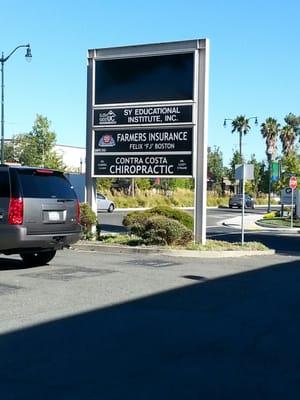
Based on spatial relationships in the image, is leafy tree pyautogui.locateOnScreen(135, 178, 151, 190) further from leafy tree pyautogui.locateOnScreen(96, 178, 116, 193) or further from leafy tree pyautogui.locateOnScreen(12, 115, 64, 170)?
leafy tree pyautogui.locateOnScreen(12, 115, 64, 170)

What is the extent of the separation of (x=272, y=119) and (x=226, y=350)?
83938 millimetres

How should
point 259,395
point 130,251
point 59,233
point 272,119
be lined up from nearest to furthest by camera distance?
point 259,395 → point 59,233 → point 130,251 → point 272,119

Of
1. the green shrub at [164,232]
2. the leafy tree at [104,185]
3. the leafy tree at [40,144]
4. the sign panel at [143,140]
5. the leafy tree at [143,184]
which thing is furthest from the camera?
the leafy tree at [40,144]

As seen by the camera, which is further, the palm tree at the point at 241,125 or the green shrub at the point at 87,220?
the palm tree at the point at 241,125

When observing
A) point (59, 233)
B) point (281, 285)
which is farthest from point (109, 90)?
point (281, 285)

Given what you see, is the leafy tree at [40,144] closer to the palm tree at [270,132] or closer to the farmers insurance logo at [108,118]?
the palm tree at [270,132]

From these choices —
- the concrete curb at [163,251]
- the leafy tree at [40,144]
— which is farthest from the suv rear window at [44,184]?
the leafy tree at [40,144]

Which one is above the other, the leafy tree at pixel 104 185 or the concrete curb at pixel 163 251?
the leafy tree at pixel 104 185

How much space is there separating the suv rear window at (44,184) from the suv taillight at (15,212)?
243 millimetres

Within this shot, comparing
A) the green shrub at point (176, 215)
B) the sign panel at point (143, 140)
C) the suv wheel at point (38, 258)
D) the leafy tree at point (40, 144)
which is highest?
the leafy tree at point (40, 144)

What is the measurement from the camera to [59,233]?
12.1 meters

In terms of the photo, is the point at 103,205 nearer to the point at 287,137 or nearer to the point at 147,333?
the point at 147,333

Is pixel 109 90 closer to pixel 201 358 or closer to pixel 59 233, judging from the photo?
pixel 59 233

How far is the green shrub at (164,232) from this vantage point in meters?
16.4
